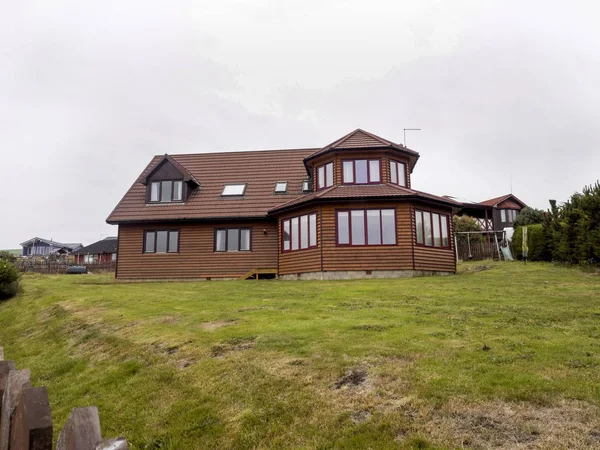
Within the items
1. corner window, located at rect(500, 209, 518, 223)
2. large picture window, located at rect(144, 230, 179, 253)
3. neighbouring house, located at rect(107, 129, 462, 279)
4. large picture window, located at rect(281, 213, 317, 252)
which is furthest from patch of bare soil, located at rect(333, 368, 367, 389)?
corner window, located at rect(500, 209, 518, 223)

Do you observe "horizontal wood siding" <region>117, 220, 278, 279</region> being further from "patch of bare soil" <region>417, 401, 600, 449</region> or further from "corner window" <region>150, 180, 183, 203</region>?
"patch of bare soil" <region>417, 401, 600, 449</region>

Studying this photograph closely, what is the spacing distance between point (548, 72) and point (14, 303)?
110 feet

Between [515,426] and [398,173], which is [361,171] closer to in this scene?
[398,173]

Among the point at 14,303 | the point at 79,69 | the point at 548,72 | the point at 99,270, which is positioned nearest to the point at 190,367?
the point at 14,303

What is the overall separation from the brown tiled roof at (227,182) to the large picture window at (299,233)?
207 centimetres

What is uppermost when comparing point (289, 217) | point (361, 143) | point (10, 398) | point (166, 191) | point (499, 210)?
point (361, 143)

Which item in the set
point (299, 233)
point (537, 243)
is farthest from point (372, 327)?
point (537, 243)

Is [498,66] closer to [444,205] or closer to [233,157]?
[444,205]

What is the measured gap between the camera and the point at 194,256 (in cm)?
2680

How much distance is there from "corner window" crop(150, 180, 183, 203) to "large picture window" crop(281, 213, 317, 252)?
8.03 m

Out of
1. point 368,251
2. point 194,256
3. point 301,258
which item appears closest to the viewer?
point 368,251

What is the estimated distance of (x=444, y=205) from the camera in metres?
24.1

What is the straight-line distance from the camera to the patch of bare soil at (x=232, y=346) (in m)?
7.55

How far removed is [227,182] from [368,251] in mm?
12332
